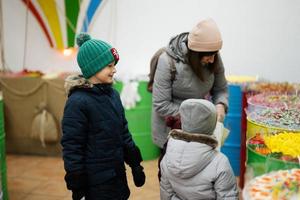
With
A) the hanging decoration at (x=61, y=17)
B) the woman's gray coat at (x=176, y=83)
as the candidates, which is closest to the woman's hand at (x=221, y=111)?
the woman's gray coat at (x=176, y=83)

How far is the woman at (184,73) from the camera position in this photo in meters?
2.33

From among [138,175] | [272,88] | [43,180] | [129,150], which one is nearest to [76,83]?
[129,150]

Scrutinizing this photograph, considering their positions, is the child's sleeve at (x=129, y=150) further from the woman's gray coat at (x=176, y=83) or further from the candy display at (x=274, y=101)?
the candy display at (x=274, y=101)

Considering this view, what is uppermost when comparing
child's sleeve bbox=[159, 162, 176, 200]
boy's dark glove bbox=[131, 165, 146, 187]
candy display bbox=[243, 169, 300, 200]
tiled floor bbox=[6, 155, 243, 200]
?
candy display bbox=[243, 169, 300, 200]

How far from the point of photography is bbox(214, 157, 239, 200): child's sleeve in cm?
176

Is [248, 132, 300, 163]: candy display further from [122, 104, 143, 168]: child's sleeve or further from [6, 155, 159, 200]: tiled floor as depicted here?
[6, 155, 159, 200]: tiled floor

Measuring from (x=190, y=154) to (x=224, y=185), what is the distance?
211mm

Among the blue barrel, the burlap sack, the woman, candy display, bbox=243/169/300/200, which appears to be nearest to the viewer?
candy display, bbox=243/169/300/200

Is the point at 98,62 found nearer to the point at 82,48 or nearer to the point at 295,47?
the point at 82,48

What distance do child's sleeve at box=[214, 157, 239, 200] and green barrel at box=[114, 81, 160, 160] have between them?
2.57m

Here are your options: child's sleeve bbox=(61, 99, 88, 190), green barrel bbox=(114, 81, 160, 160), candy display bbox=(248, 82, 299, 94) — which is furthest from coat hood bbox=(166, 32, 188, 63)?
green barrel bbox=(114, 81, 160, 160)

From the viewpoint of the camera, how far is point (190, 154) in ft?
5.86

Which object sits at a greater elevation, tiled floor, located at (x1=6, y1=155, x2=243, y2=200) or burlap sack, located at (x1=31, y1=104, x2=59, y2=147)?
burlap sack, located at (x1=31, y1=104, x2=59, y2=147)

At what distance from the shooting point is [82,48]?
2027mm
